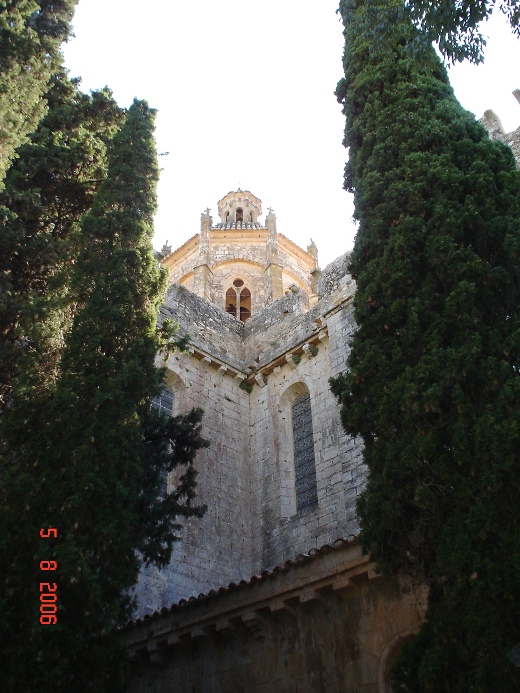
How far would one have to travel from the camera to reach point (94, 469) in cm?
609

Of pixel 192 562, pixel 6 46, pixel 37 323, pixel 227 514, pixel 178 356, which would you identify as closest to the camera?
pixel 37 323

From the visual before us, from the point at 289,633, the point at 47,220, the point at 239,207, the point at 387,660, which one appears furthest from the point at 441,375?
the point at 239,207

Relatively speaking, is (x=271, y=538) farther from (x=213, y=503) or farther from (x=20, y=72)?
(x=20, y=72)

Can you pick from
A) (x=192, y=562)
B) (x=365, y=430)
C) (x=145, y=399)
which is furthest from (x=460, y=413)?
(x=192, y=562)

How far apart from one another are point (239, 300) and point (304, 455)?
41.3ft

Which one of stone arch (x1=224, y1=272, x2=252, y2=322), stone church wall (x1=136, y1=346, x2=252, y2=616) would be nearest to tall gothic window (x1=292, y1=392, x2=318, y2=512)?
stone church wall (x1=136, y1=346, x2=252, y2=616)

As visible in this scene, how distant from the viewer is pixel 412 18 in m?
6.70

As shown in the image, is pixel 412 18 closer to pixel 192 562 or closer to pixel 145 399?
pixel 145 399

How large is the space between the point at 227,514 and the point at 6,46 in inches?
331

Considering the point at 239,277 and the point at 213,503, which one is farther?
the point at 239,277

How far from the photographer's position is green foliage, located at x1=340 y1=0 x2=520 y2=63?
641 centimetres

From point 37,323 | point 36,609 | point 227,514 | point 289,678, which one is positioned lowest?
point 289,678

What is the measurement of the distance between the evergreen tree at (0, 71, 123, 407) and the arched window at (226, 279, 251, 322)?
41.9 ft

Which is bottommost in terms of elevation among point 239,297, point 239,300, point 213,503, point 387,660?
point 387,660
